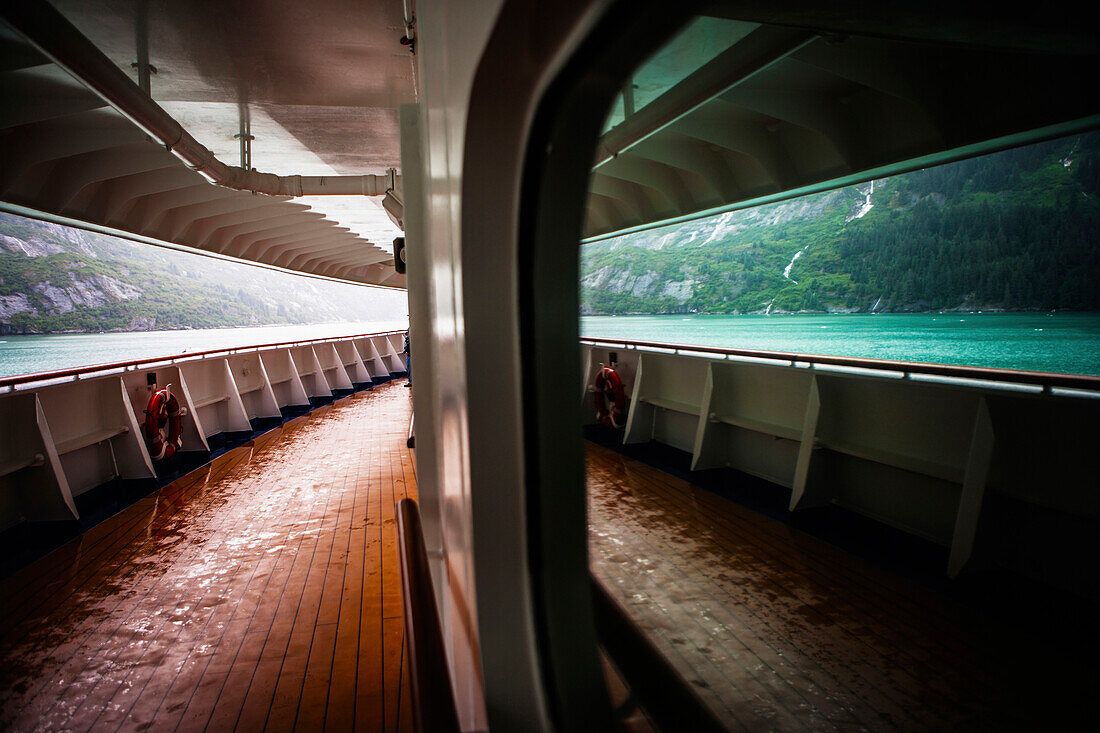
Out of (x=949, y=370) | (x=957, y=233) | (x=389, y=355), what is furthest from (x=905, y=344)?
(x=949, y=370)

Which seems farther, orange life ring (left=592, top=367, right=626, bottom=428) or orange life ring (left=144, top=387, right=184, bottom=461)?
orange life ring (left=592, top=367, right=626, bottom=428)

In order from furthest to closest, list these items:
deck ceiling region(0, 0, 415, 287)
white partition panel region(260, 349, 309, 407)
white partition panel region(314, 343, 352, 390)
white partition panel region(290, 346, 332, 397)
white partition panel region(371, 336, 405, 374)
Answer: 1. white partition panel region(371, 336, 405, 374)
2. white partition panel region(314, 343, 352, 390)
3. white partition panel region(290, 346, 332, 397)
4. white partition panel region(260, 349, 309, 407)
5. deck ceiling region(0, 0, 415, 287)

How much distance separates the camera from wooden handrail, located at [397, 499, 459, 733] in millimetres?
593

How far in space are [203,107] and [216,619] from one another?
4067 millimetres

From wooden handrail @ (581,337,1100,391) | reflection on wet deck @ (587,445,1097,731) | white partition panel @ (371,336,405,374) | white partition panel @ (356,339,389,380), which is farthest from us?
white partition panel @ (371,336,405,374)

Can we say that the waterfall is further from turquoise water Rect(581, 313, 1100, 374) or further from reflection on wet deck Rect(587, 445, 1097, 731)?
reflection on wet deck Rect(587, 445, 1097, 731)

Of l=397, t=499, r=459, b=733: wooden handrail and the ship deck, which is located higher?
l=397, t=499, r=459, b=733: wooden handrail

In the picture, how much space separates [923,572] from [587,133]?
2.59m

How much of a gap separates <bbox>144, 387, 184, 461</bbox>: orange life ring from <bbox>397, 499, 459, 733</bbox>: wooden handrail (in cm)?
371

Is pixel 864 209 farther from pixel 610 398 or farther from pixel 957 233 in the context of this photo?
pixel 610 398

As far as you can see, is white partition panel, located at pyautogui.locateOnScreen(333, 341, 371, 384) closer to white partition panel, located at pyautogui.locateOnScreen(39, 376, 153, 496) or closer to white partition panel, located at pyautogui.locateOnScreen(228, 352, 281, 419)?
white partition panel, located at pyautogui.locateOnScreen(228, 352, 281, 419)

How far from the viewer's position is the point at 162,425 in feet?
13.4

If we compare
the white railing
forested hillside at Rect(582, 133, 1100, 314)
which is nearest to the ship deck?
the white railing

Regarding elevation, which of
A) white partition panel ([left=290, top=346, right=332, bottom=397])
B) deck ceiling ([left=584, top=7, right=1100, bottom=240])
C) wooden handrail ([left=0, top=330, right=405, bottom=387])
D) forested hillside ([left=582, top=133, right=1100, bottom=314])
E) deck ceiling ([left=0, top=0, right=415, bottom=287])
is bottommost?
white partition panel ([left=290, top=346, right=332, bottom=397])
